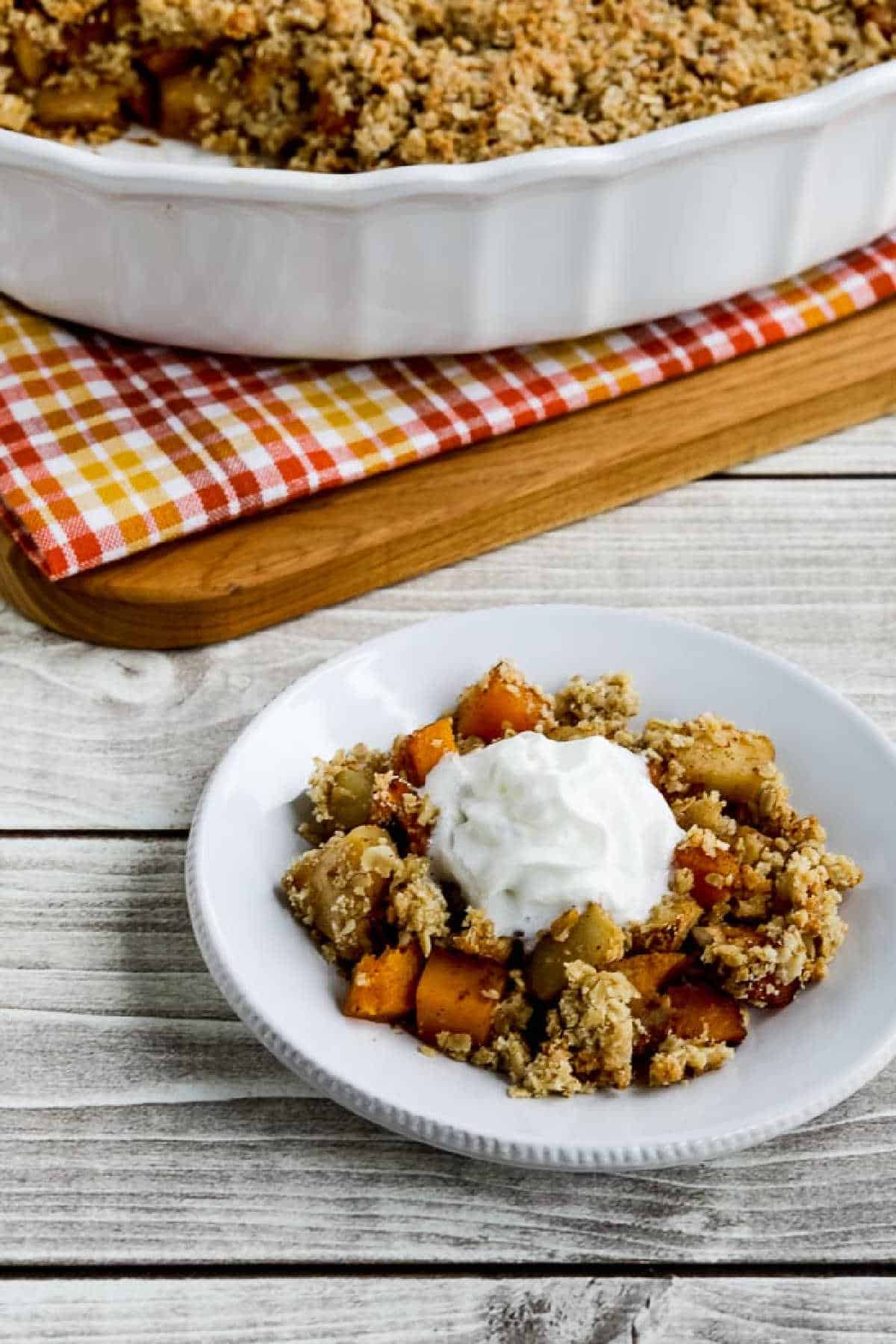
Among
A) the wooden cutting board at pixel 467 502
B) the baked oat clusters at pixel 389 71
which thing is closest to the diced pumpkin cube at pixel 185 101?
the baked oat clusters at pixel 389 71

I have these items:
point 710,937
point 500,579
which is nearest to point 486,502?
point 500,579

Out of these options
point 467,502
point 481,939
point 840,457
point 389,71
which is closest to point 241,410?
point 467,502

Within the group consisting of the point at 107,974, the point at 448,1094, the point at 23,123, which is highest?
the point at 23,123

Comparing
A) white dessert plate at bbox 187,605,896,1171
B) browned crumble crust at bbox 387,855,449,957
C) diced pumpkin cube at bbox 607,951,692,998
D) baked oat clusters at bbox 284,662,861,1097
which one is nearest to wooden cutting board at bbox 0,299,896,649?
white dessert plate at bbox 187,605,896,1171

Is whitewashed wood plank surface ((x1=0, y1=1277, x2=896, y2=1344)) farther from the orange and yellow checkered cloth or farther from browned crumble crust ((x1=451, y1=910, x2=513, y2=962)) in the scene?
the orange and yellow checkered cloth

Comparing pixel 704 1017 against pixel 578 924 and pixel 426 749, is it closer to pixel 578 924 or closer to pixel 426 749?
pixel 578 924

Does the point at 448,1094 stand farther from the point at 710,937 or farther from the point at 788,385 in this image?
the point at 788,385

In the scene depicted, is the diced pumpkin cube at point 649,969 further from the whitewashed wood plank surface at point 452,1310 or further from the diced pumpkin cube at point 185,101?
the diced pumpkin cube at point 185,101
